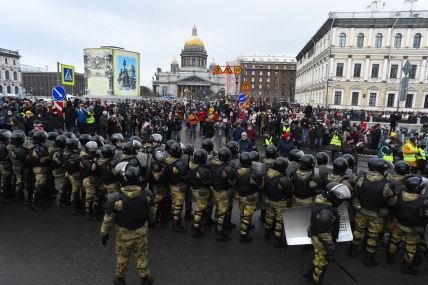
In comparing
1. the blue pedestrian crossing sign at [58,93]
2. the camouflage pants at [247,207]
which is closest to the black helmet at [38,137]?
the camouflage pants at [247,207]

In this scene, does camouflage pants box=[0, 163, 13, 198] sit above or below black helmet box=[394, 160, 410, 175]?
below

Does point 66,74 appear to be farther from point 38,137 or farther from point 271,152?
point 271,152

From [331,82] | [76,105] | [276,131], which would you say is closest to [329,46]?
[331,82]

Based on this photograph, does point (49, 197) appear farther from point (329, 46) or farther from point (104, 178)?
point (329, 46)

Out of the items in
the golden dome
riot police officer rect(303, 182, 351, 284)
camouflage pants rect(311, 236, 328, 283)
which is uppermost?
the golden dome

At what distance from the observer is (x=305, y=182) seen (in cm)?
568

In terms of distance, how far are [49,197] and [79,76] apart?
122 metres

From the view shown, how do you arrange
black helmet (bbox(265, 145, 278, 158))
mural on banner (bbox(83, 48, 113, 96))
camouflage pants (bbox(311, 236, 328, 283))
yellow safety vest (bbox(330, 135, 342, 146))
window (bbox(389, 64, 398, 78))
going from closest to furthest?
1. camouflage pants (bbox(311, 236, 328, 283))
2. black helmet (bbox(265, 145, 278, 158))
3. yellow safety vest (bbox(330, 135, 342, 146))
4. window (bbox(389, 64, 398, 78))
5. mural on banner (bbox(83, 48, 113, 96))

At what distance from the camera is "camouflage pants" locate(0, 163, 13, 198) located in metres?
7.67

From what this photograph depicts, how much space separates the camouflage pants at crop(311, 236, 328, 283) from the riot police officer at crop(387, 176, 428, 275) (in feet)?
5.35

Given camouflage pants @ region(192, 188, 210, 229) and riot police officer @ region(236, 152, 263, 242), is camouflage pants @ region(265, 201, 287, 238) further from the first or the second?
camouflage pants @ region(192, 188, 210, 229)

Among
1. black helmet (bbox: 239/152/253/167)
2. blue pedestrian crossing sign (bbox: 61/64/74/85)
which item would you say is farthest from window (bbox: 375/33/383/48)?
black helmet (bbox: 239/152/253/167)

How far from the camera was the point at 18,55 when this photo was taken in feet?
298

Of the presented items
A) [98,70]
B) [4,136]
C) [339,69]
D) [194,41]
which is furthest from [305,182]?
[194,41]
